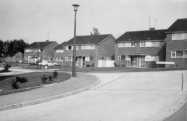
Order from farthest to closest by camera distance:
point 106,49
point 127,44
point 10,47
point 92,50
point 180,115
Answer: point 10,47
point 106,49
point 92,50
point 127,44
point 180,115

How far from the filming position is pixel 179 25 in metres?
36.9

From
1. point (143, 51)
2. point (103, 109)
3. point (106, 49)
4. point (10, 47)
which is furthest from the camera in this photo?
point (10, 47)

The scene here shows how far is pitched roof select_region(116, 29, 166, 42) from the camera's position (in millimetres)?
41403

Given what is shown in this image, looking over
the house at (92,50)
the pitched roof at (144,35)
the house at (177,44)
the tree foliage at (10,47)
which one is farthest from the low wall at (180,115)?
the tree foliage at (10,47)

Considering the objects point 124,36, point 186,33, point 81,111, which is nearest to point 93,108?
point 81,111

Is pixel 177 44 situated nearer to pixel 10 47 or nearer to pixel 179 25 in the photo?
pixel 179 25

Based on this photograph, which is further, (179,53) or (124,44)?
(124,44)

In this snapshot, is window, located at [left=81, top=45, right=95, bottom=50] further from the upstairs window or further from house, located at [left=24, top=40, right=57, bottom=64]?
house, located at [left=24, top=40, right=57, bottom=64]

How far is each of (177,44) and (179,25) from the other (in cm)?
340

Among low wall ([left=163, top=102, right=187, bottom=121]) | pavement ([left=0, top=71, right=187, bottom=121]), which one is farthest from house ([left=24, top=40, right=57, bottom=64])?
low wall ([left=163, top=102, right=187, bottom=121])

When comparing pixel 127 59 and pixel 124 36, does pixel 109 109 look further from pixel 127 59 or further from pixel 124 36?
pixel 124 36

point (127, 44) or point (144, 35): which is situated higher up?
point (144, 35)

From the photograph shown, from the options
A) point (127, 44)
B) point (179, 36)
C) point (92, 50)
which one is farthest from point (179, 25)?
point (92, 50)

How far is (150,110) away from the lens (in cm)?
849
